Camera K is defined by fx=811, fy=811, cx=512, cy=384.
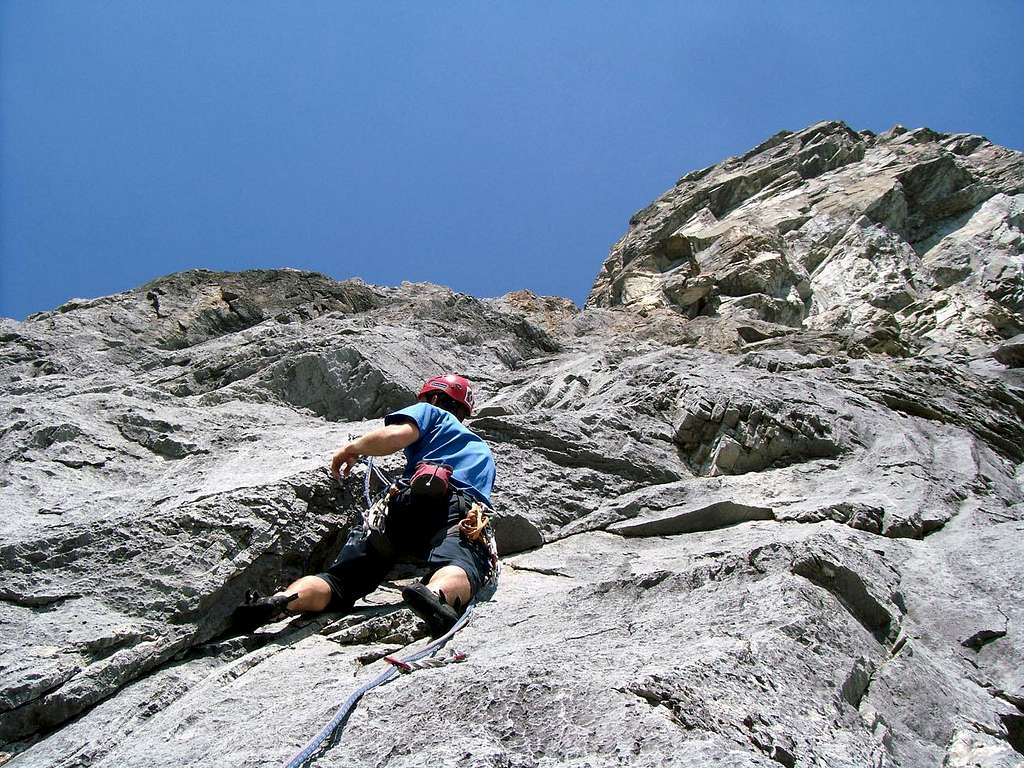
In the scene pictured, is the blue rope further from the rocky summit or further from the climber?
the climber

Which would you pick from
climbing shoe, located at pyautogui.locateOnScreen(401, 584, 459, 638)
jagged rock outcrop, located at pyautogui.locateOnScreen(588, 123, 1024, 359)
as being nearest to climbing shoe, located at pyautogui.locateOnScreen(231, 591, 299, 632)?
climbing shoe, located at pyautogui.locateOnScreen(401, 584, 459, 638)

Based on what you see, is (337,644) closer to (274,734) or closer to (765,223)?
(274,734)

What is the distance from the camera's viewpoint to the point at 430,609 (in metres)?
4.57

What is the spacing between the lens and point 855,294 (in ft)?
62.5

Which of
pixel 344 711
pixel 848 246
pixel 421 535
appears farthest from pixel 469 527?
pixel 848 246

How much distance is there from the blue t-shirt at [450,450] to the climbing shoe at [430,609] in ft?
4.31

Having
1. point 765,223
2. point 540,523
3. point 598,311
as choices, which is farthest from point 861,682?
point 765,223

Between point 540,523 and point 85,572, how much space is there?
3.41 meters

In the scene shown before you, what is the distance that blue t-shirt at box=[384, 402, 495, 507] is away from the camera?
5.91 metres

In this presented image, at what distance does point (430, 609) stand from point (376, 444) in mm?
1515

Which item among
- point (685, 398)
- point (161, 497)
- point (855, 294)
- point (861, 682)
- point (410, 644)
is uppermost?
point (855, 294)

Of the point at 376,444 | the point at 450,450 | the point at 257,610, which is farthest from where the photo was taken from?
the point at 450,450

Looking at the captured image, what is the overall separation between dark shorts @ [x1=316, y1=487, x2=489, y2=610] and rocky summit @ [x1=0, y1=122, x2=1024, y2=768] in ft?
0.63

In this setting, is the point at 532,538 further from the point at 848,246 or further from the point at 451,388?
the point at 848,246
